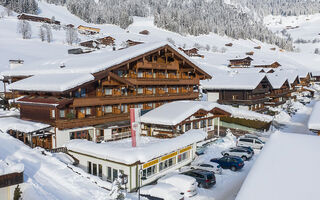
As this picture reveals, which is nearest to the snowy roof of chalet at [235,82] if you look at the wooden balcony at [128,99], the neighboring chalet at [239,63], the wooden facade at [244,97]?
the wooden facade at [244,97]

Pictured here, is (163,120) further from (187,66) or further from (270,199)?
(270,199)

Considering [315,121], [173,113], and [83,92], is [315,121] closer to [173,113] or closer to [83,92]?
[173,113]

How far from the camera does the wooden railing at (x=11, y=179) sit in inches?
551

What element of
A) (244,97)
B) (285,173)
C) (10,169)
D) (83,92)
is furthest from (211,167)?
(244,97)

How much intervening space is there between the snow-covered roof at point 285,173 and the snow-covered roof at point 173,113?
53.2ft

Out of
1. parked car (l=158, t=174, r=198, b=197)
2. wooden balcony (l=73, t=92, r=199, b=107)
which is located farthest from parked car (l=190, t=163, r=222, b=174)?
wooden balcony (l=73, t=92, r=199, b=107)

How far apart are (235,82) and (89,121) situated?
3295 centimetres

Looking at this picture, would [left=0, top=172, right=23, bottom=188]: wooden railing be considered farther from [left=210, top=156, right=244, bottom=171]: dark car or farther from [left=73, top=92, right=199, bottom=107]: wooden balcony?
[left=210, top=156, right=244, bottom=171]: dark car

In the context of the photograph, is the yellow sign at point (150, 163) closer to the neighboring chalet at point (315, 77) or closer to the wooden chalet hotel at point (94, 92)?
the wooden chalet hotel at point (94, 92)

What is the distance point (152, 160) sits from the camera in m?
20.9

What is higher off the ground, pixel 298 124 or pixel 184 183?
pixel 184 183

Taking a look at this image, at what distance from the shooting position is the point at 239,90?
163 ft

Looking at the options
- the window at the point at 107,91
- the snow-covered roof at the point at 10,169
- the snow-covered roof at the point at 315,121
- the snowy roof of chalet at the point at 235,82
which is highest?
the snowy roof of chalet at the point at 235,82

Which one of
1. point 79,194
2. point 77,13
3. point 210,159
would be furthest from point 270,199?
point 77,13
